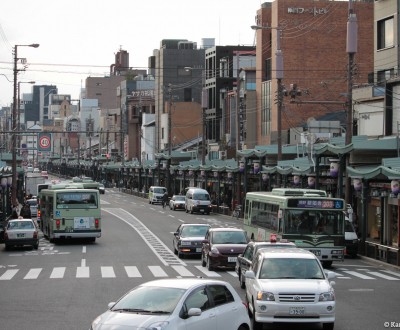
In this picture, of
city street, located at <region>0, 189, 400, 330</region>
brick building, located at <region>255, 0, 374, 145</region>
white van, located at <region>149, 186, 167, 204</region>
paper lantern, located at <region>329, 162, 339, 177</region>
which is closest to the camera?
city street, located at <region>0, 189, 400, 330</region>

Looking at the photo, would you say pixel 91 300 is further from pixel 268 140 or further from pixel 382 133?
pixel 268 140

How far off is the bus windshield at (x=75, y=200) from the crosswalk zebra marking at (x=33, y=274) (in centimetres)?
1153

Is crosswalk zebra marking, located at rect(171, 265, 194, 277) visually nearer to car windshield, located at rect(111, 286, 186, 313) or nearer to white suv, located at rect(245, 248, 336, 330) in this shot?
white suv, located at rect(245, 248, 336, 330)

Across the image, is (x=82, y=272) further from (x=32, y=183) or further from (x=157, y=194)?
(x=32, y=183)

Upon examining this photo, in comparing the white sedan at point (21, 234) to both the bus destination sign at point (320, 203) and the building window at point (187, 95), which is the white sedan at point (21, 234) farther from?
the building window at point (187, 95)

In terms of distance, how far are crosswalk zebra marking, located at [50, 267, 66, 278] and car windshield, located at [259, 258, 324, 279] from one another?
42.9 ft

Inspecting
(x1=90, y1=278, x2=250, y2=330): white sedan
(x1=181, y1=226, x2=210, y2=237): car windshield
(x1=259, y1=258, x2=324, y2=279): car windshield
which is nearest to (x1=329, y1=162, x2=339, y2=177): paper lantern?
(x1=181, y1=226, x2=210, y2=237): car windshield

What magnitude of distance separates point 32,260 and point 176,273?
28.8 ft

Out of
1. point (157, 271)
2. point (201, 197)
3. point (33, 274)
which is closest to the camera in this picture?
point (33, 274)

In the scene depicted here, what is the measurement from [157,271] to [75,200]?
13.7 m

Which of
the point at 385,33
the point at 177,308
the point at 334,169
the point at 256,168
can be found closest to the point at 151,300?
the point at 177,308

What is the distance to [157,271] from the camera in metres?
32.6

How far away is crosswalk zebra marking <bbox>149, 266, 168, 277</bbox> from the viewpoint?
31.0 meters

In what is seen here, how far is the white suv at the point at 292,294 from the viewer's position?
17438 millimetres
